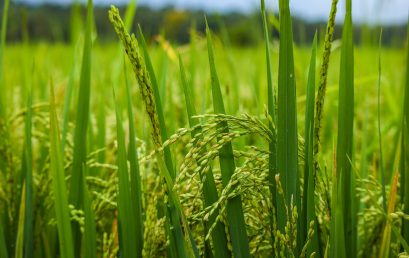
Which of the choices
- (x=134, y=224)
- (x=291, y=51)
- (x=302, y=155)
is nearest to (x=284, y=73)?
(x=291, y=51)

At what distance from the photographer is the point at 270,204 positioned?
0.66m

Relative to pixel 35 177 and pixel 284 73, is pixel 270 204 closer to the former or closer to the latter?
pixel 284 73

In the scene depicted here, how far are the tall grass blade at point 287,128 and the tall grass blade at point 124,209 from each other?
0.70 ft

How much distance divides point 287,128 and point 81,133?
1.21 feet

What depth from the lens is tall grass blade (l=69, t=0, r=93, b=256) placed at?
89 cm

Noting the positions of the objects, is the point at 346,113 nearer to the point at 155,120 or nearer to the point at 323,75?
the point at 323,75

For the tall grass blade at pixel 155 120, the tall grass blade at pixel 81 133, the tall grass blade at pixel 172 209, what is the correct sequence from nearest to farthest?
the tall grass blade at pixel 155 120 < the tall grass blade at pixel 172 209 < the tall grass blade at pixel 81 133

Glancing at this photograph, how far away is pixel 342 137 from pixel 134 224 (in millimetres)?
299

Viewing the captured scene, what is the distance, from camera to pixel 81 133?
891 mm

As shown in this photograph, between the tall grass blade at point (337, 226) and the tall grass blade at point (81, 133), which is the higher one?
the tall grass blade at point (81, 133)

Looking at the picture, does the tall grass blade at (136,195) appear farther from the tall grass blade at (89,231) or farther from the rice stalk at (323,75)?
the rice stalk at (323,75)

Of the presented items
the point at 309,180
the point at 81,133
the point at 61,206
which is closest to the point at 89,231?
the point at 61,206

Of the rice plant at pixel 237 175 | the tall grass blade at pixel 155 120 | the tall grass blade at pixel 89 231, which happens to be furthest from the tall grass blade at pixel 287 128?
the tall grass blade at pixel 89 231

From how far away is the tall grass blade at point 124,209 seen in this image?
2.49 ft
